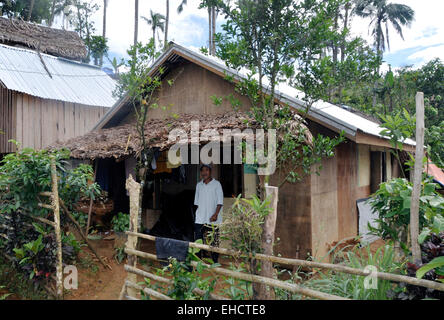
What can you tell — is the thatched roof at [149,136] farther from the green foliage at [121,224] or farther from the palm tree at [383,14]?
the palm tree at [383,14]

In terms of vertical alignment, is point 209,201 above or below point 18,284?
above

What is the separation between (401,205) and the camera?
278cm

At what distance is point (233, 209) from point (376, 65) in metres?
3.28

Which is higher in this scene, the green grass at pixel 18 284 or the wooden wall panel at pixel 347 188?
the wooden wall panel at pixel 347 188

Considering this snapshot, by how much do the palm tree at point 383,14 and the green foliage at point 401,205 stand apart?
78.5ft

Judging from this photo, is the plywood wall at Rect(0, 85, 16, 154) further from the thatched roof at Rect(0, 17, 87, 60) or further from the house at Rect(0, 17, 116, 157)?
the thatched roof at Rect(0, 17, 87, 60)

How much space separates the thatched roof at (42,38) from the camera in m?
13.0

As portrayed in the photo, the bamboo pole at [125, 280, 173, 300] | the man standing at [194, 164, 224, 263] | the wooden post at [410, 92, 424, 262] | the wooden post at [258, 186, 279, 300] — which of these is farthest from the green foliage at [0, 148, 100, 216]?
the wooden post at [410, 92, 424, 262]

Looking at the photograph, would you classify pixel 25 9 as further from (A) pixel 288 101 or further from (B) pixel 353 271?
Result: (B) pixel 353 271

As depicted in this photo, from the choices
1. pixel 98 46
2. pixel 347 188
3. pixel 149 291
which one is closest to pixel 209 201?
pixel 149 291

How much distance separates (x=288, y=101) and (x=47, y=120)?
980 centimetres

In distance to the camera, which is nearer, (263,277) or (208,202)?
(263,277)

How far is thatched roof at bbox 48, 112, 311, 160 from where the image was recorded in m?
5.50

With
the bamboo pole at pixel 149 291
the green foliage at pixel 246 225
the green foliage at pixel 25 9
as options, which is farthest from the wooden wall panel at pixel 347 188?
the green foliage at pixel 25 9
